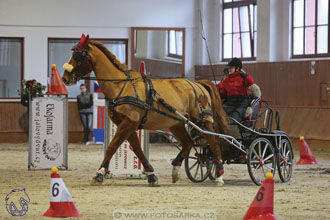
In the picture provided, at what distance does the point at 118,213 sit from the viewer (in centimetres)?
641

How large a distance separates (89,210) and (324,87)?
10.1m

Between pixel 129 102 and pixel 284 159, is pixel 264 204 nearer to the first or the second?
pixel 129 102

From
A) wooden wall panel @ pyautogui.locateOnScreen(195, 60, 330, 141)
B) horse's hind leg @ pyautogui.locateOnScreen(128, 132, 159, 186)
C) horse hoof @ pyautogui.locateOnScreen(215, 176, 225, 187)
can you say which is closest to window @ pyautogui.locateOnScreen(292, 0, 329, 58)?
wooden wall panel @ pyautogui.locateOnScreen(195, 60, 330, 141)

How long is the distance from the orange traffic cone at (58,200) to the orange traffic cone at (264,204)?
158 centimetres

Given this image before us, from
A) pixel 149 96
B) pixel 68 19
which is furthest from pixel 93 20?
pixel 149 96

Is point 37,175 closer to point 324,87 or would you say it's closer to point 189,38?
point 324,87

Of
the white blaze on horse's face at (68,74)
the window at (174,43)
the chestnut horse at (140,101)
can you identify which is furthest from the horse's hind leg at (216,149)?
the window at (174,43)

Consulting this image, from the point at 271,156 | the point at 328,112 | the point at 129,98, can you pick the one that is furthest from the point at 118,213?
the point at 328,112

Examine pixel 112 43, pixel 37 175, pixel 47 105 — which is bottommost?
pixel 37 175

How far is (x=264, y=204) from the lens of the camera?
5777 millimetres

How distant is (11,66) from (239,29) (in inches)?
246

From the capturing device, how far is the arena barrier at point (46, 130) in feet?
35.6

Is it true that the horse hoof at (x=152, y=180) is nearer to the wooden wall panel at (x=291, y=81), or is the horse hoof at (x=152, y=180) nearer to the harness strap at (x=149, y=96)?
the harness strap at (x=149, y=96)

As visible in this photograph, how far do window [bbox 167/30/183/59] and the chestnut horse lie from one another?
384 inches
